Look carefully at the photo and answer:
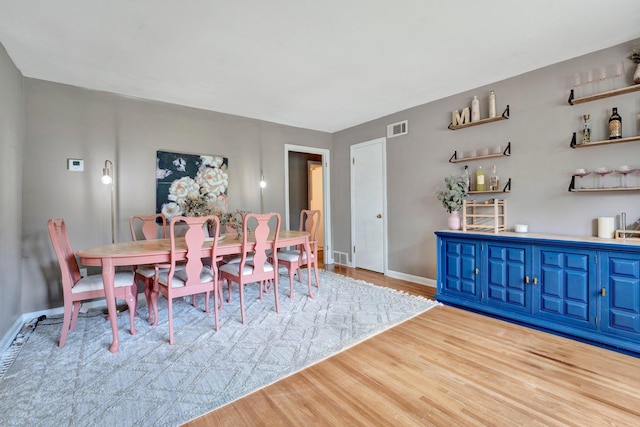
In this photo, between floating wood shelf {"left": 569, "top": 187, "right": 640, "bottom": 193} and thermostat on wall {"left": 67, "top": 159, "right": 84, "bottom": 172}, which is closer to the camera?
floating wood shelf {"left": 569, "top": 187, "right": 640, "bottom": 193}

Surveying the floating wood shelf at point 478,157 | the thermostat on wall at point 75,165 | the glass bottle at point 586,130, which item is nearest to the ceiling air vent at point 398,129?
the floating wood shelf at point 478,157

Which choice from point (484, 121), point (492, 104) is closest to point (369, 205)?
point (484, 121)

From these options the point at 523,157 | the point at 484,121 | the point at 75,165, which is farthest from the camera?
the point at 484,121

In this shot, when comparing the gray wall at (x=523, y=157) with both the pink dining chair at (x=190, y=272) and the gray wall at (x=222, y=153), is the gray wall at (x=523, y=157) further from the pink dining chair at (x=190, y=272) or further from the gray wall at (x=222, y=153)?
the pink dining chair at (x=190, y=272)

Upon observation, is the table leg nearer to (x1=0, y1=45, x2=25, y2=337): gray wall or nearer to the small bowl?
(x1=0, y1=45, x2=25, y2=337): gray wall

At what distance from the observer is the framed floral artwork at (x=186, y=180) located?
148 inches

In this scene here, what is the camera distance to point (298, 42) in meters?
2.45

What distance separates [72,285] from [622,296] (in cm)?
429

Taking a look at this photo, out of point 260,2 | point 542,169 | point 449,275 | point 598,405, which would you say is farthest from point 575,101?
point 260,2

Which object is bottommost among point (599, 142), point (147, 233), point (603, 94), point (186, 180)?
point (147, 233)

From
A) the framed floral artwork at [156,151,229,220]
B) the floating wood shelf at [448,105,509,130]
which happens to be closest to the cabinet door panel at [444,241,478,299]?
the floating wood shelf at [448,105,509,130]

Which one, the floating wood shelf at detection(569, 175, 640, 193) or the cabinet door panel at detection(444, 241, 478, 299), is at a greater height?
the floating wood shelf at detection(569, 175, 640, 193)

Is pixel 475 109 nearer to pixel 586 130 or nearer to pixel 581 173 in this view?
pixel 586 130

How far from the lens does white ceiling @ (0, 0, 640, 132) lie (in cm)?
204
